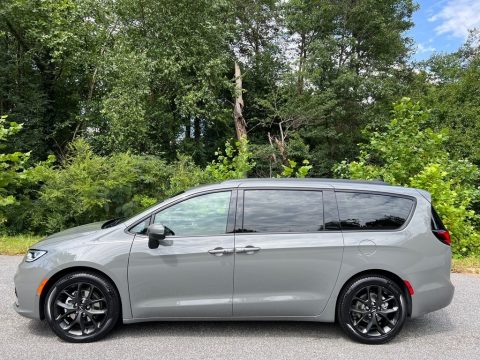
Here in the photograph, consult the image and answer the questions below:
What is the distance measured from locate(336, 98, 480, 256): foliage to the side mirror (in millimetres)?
6326

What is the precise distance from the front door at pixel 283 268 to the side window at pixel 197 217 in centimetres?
23

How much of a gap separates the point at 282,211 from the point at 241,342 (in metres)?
1.39

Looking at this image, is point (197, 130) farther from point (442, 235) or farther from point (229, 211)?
point (442, 235)

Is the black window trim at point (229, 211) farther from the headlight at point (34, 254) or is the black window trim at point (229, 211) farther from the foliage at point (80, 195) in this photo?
the foliage at point (80, 195)

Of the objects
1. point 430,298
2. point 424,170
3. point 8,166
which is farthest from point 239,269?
point 8,166

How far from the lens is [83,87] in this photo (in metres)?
22.0

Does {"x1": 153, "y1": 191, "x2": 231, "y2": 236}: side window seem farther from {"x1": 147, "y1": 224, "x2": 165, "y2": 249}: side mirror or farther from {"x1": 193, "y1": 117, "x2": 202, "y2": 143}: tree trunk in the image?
{"x1": 193, "y1": 117, "x2": 202, "y2": 143}: tree trunk

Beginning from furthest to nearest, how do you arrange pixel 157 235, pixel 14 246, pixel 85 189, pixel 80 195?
pixel 80 195, pixel 85 189, pixel 14 246, pixel 157 235

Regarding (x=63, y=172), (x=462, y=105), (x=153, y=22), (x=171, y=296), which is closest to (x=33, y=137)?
(x=153, y=22)

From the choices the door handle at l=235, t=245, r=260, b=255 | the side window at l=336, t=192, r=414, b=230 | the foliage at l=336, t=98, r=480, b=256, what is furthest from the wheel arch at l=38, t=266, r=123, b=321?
the foliage at l=336, t=98, r=480, b=256

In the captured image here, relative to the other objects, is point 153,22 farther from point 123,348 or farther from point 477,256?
point 123,348

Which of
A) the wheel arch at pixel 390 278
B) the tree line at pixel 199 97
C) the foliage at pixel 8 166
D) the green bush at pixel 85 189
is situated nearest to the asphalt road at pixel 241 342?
the wheel arch at pixel 390 278

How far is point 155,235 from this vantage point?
4.10 meters

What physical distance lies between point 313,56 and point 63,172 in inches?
706
